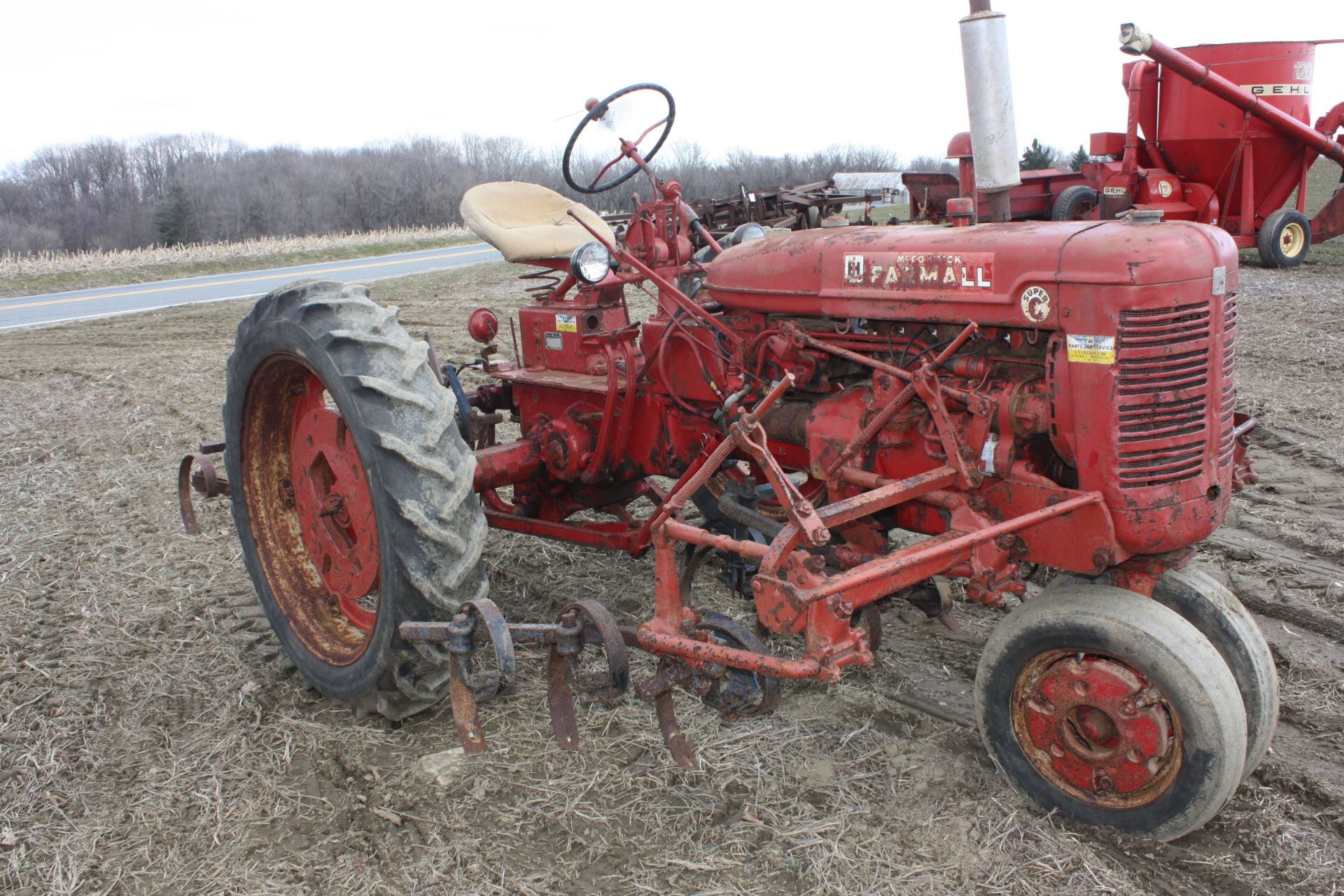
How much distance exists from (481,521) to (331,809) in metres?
0.87

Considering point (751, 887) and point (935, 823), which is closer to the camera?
point (751, 887)

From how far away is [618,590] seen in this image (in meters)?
4.23

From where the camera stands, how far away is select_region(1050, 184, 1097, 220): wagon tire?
11109 millimetres

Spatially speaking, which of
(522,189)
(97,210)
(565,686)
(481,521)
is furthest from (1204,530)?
(97,210)

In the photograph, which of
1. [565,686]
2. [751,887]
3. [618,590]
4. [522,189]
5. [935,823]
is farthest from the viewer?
[522,189]

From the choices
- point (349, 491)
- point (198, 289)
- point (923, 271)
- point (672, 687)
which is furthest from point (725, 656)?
point (198, 289)

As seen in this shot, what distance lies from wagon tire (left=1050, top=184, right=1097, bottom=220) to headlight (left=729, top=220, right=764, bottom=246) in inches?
321

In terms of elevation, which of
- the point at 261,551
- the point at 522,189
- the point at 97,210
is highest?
the point at 97,210

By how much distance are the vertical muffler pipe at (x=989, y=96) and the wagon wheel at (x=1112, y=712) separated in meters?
1.19

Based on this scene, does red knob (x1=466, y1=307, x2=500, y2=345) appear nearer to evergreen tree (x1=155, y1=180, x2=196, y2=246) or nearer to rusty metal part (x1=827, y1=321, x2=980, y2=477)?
rusty metal part (x1=827, y1=321, x2=980, y2=477)

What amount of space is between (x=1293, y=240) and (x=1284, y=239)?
14 cm

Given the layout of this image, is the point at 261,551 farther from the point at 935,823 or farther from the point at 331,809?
the point at 935,823

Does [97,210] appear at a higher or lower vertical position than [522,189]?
higher

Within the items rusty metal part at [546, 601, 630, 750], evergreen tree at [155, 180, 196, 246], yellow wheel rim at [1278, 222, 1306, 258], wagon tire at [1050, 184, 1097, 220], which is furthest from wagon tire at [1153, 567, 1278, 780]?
evergreen tree at [155, 180, 196, 246]
